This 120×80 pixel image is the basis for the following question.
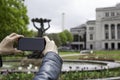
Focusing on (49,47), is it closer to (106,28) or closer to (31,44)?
(31,44)

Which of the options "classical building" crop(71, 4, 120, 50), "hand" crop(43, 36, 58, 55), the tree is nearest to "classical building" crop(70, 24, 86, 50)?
"classical building" crop(71, 4, 120, 50)

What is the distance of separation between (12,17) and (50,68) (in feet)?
113

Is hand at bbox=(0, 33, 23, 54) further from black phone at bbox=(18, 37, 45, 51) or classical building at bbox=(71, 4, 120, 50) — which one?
classical building at bbox=(71, 4, 120, 50)

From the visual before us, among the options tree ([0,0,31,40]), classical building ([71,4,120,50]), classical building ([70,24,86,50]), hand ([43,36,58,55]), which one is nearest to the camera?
hand ([43,36,58,55])

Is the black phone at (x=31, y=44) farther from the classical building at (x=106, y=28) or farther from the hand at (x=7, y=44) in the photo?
the classical building at (x=106, y=28)

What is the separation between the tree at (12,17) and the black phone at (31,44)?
108ft

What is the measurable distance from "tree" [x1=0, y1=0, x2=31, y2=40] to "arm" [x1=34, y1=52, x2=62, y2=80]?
3306 centimetres

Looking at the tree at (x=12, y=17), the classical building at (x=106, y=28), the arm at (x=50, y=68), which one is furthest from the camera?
the classical building at (x=106, y=28)

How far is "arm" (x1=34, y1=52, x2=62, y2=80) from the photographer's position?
1722 millimetres

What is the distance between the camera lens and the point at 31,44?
1.99 meters

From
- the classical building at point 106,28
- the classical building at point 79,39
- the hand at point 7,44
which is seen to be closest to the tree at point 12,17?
the hand at point 7,44

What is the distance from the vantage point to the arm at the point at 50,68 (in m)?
1.72

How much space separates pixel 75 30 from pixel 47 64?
136616 mm

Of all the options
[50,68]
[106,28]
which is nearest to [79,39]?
[106,28]
